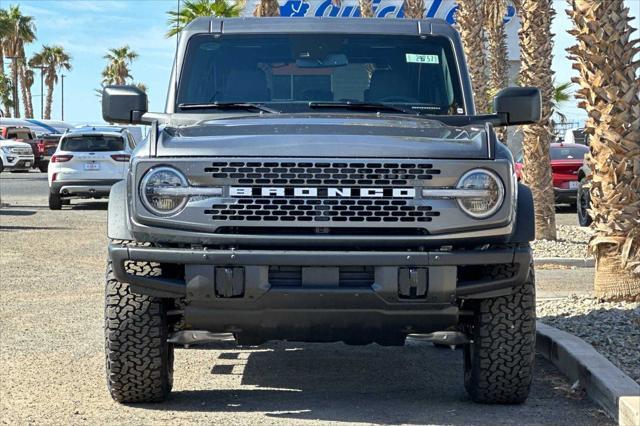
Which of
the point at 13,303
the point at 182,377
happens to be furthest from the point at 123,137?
the point at 182,377

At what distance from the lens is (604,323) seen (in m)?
9.30

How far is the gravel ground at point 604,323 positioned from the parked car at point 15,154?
137 ft

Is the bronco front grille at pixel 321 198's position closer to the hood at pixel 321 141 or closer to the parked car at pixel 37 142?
the hood at pixel 321 141

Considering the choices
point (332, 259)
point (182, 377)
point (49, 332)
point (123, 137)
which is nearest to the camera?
point (332, 259)

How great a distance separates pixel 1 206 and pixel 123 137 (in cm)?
359

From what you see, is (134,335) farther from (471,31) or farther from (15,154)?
(15,154)

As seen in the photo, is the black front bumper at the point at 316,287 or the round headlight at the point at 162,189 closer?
the black front bumper at the point at 316,287

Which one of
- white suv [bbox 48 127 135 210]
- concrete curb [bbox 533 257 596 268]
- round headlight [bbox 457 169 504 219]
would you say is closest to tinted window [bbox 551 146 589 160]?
white suv [bbox 48 127 135 210]

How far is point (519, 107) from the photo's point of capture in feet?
24.5

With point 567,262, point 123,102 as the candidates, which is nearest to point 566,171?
point 567,262

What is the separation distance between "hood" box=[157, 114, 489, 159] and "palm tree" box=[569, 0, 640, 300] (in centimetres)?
413

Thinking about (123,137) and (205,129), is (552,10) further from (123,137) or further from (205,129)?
(205,129)

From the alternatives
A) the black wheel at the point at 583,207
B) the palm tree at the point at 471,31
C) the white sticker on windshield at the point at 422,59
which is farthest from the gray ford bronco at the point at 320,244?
the palm tree at the point at 471,31

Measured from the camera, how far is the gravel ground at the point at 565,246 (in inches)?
657
